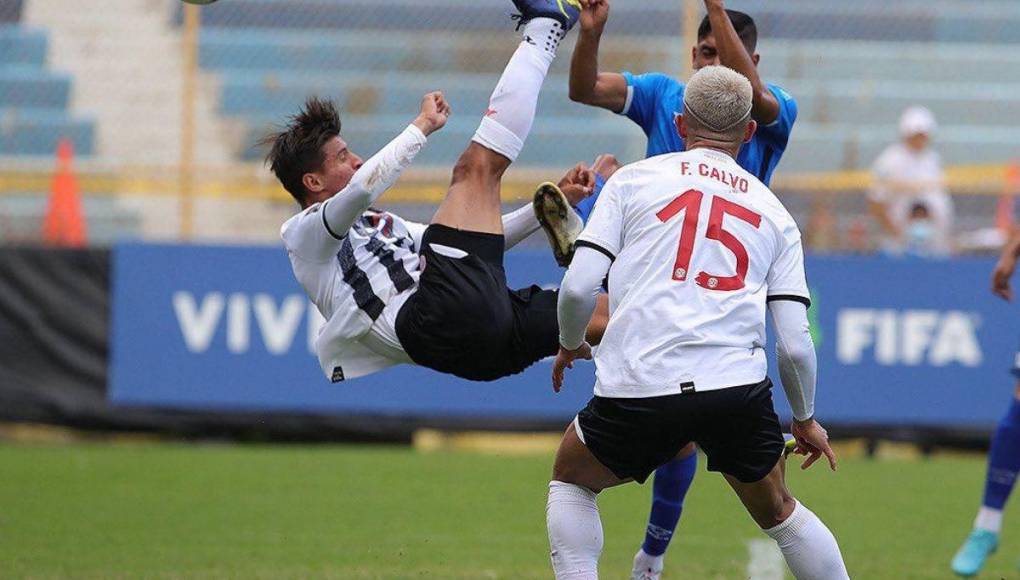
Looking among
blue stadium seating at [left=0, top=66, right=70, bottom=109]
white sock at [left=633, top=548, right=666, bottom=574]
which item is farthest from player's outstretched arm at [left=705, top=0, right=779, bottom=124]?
blue stadium seating at [left=0, top=66, right=70, bottom=109]

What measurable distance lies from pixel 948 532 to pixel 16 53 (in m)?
9.52

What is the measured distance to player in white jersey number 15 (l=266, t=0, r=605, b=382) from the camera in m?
5.76

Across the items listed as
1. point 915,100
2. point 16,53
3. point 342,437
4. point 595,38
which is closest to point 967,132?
point 915,100

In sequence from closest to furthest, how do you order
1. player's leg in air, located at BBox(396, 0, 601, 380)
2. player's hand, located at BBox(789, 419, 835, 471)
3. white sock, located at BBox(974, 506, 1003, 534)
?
player's hand, located at BBox(789, 419, 835, 471), player's leg in air, located at BBox(396, 0, 601, 380), white sock, located at BBox(974, 506, 1003, 534)

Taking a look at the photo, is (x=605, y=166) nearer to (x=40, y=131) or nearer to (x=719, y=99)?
(x=719, y=99)

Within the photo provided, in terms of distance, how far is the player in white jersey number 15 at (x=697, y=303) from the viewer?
15.7ft

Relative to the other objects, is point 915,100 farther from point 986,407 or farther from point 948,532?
point 948,532

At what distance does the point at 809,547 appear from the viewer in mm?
5156

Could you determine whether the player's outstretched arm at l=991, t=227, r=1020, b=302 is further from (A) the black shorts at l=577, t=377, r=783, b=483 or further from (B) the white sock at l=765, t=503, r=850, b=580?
(A) the black shorts at l=577, t=377, r=783, b=483

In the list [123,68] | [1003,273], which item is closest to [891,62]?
[123,68]

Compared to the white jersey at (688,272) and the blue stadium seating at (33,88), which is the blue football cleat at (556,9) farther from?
the blue stadium seating at (33,88)

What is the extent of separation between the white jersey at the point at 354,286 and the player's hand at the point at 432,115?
47cm

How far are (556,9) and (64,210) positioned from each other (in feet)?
29.0

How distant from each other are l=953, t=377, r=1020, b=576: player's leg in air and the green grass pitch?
181mm
